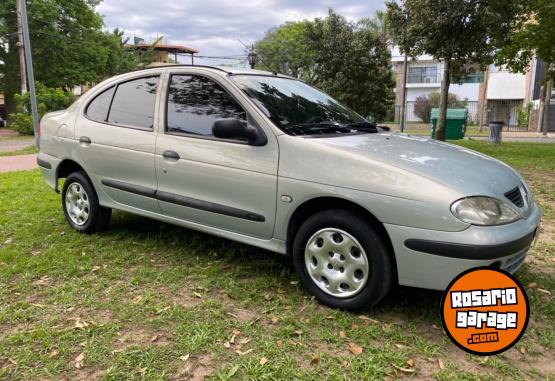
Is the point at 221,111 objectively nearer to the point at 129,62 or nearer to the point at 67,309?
the point at 67,309

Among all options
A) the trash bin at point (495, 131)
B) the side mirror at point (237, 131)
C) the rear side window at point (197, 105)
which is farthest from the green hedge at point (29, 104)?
the side mirror at point (237, 131)

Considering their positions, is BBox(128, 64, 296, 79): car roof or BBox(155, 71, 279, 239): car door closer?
BBox(155, 71, 279, 239): car door

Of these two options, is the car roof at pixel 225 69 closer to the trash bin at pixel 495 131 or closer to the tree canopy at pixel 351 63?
the trash bin at pixel 495 131

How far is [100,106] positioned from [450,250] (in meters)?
3.62

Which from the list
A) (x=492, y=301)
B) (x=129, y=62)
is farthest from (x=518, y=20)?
(x=129, y=62)

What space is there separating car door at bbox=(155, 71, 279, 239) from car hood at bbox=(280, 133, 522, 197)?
0.47 m

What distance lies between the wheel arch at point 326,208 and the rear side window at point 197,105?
84cm

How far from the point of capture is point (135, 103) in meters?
4.38

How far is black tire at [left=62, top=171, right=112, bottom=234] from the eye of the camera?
477cm

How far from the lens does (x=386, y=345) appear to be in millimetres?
2807

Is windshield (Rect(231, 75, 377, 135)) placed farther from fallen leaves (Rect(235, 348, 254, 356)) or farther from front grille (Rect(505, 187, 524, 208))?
fallen leaves (Rect(235, 348, 254, 356))

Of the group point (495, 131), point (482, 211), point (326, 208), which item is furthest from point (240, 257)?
point (495, 131)

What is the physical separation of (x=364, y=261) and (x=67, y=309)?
2.06 metres

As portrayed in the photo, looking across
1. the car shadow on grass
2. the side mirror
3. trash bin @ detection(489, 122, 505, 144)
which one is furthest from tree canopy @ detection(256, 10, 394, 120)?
the side mirror
